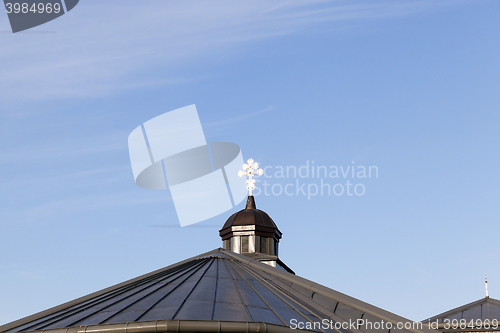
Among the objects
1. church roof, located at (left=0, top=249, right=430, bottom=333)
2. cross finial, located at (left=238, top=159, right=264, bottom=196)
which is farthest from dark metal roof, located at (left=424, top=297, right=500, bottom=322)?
cross finial, located at (left=238, top=159, right=264, bottom=196)

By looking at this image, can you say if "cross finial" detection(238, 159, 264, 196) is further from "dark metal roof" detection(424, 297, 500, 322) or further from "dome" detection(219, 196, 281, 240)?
"dark metal roof" detection(424, 297, 500, 322)

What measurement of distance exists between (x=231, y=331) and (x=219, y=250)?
891 cm

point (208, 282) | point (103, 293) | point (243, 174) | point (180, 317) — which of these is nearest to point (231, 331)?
point (180, 317)

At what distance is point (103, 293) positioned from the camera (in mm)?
17000

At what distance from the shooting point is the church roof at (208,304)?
12152mm

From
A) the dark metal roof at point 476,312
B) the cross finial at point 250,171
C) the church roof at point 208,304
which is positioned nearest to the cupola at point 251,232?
the cross finial at point 250,171

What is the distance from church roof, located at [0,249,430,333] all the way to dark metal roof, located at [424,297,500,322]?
294 inches

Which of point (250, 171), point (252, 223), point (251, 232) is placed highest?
point (250, 171)

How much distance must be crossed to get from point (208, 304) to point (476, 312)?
13406mm

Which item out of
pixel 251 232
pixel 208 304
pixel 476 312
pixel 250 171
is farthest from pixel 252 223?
pixel 208 304

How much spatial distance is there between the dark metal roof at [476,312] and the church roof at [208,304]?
7460 mm

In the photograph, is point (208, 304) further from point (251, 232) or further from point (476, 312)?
point (251, 232)

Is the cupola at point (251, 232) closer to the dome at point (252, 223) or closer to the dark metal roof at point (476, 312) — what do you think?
the dome at point (252, 223)

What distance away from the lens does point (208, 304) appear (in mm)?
13297
